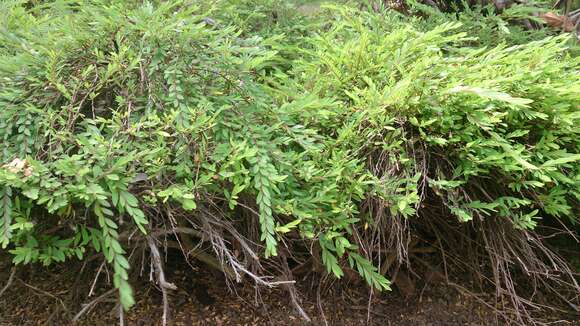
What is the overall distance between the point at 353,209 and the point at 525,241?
3.42 feet

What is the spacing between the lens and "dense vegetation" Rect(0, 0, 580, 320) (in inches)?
69.0

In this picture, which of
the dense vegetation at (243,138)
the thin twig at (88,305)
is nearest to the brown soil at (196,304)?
the thin twig at (88,305)

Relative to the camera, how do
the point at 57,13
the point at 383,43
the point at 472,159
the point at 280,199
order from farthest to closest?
1. the point at 57,13
2. the point at 383,43
3. the point at 472,159
4. the point at 280,199

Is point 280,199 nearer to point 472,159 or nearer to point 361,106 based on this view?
point 361,106

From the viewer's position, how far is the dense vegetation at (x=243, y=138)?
175 cm

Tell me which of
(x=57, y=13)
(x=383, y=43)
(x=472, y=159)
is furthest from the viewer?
(x=57, y=13)

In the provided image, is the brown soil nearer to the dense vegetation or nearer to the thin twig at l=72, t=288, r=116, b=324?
the thin twig at l=72, t=288, r=116, b=324

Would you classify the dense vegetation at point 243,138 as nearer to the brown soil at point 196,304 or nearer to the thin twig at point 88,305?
the thin twig at point 88,305

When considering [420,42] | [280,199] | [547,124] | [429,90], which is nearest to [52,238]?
[280,199]

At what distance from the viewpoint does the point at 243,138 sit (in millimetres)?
1914

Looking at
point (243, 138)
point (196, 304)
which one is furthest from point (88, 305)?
point (243, 138)

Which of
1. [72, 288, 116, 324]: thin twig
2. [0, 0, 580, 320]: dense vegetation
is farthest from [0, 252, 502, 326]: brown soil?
[0, 0, 580, 320]: dense vegetation

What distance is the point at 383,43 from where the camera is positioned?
2373 millimetres

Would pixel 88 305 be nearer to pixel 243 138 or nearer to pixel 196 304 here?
pixel 196 304
